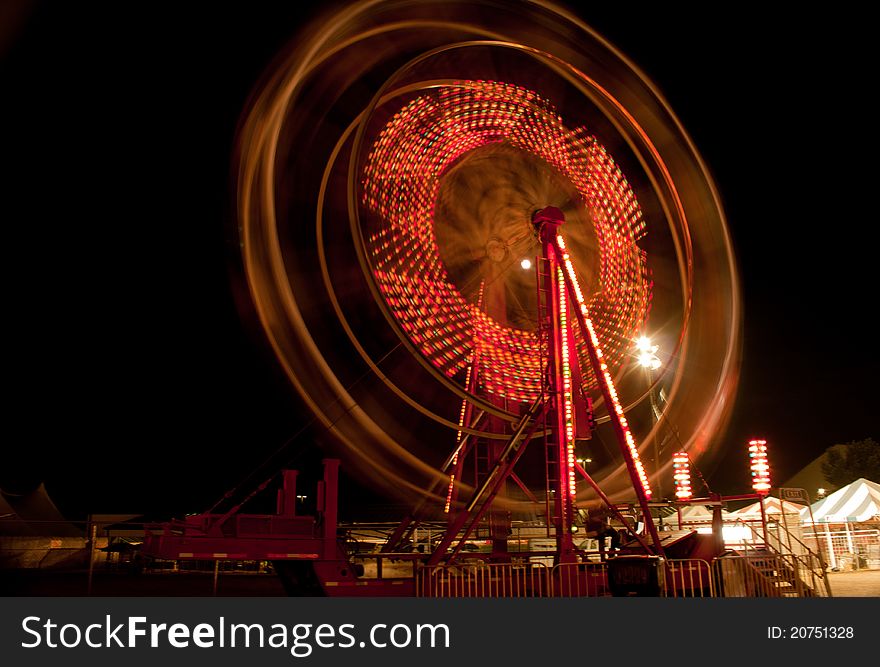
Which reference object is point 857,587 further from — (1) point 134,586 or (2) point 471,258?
(1) point 134,586

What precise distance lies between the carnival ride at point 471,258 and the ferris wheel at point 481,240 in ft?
0.13

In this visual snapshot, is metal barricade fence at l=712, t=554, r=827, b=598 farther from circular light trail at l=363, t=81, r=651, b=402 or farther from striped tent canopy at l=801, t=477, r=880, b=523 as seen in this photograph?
striped tent canopy at l=801, t=477, r=880, b=523

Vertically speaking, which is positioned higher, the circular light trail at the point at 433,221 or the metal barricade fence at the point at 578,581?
the circular light trail at the point at 433,221

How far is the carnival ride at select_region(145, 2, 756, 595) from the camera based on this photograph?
11062 mm

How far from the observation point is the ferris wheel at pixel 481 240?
1126 cm

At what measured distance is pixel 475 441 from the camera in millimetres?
13141

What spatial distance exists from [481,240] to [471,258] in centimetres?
43

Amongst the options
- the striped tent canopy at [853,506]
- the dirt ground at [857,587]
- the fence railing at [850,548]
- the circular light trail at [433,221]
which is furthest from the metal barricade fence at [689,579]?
the striped tent canopy at [853,506]

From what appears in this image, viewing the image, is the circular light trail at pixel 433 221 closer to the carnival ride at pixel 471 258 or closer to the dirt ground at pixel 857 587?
the carnival ride at pixel 471 258

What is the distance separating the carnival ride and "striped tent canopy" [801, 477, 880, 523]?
1065 cm

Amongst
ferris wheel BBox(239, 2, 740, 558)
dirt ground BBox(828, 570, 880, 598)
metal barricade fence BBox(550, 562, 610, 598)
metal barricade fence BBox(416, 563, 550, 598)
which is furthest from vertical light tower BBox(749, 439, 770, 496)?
metal barricade fence BBox(416, 563, 550, 598)

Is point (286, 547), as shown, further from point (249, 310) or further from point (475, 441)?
point (475, 441)

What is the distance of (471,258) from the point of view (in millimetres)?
13359

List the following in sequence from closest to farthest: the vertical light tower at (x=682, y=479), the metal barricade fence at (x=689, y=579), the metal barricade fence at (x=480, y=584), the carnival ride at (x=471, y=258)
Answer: the metal barricade fence at (x=689, y=579) < the metal barricade fence at (x=480, y=584) < the carnival ride at (x=471, y=258) < the vertical light tower at (x=682, y=479)
